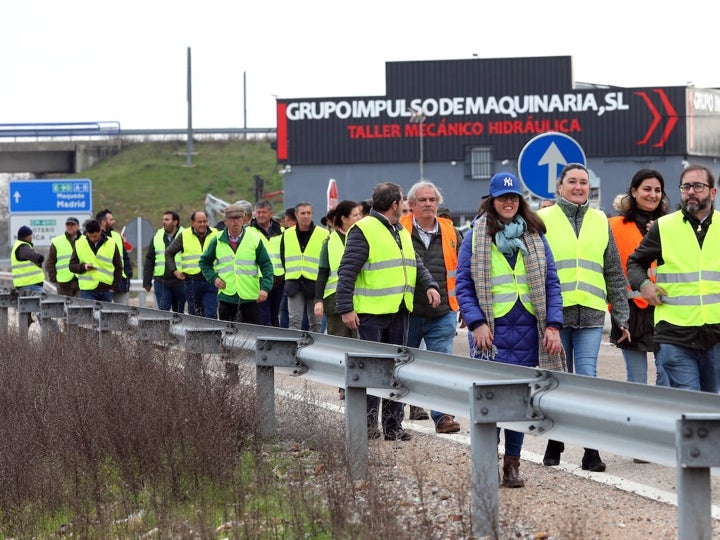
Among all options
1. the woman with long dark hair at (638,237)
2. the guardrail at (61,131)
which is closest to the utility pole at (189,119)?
the guardrail at (61,131)

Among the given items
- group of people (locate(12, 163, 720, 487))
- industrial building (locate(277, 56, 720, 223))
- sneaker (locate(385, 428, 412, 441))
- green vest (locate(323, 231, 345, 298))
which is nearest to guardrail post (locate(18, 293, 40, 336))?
group of people (locate(12, 163, 720, 487))

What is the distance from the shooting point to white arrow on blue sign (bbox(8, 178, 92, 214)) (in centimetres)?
3725

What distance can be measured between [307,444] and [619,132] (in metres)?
66.3

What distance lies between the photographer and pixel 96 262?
68.7 feet

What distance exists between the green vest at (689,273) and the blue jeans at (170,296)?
41.3 ft

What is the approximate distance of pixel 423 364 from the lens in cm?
788

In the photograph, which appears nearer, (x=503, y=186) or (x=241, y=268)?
(x=503, y=186)

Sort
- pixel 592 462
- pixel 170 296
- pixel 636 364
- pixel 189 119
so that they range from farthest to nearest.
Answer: pixel 189 119 → pixel 170 296 → pixel 636 364 → pixel 592 462

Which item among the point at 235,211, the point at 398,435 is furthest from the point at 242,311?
the point at 398,435

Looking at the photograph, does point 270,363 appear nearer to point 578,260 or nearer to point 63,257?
point 578,260

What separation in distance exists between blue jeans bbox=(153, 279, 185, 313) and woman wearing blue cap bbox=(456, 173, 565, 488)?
12.4 meters

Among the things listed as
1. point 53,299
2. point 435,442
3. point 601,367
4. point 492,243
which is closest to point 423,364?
point 492,243

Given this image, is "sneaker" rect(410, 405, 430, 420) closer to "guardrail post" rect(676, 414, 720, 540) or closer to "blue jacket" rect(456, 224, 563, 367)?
"blue jacket" rect(456, 224, 563, 367)

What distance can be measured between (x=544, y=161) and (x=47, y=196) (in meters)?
23.4
